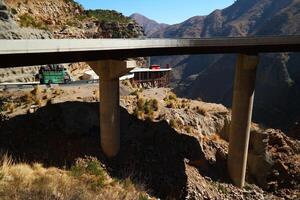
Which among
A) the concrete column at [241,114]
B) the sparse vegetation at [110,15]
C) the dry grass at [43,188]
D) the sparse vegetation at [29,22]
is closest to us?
the dry grass at [43,188]

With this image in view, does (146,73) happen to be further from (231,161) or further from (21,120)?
(21,120)

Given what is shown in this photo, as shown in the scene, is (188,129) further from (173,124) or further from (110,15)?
(110,15)

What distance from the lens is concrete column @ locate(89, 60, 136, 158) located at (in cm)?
2706

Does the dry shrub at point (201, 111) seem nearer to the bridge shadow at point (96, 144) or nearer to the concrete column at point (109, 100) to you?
the bridge shadow at point (96, 144)

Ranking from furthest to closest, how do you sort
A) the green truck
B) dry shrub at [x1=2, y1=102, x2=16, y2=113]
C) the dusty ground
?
the green truck
dry shrub at [x1=2, y1=102, x2=16, y2=113]
the dusty ground

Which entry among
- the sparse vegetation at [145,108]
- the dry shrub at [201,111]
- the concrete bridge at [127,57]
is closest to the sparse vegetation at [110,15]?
the dry shrub at [201,111]

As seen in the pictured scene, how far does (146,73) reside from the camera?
67.8 m

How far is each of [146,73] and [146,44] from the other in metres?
42.3

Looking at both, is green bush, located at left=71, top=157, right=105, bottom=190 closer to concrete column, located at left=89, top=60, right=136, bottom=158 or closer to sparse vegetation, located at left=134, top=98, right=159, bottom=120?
concrete column, located at left=89, top=60, right=136, bottom=158

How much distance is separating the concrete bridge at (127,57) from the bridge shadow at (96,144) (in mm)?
1462

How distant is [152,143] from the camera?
30016mm

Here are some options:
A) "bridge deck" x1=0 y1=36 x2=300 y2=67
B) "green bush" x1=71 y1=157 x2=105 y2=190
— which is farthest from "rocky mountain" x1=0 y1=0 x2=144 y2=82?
"bridge deck" x1=0 y1=36 x2=300 y2=67

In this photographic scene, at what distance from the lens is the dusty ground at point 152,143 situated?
85.8ft

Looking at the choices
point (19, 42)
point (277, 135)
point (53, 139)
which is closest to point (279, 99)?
point (277, 135)
